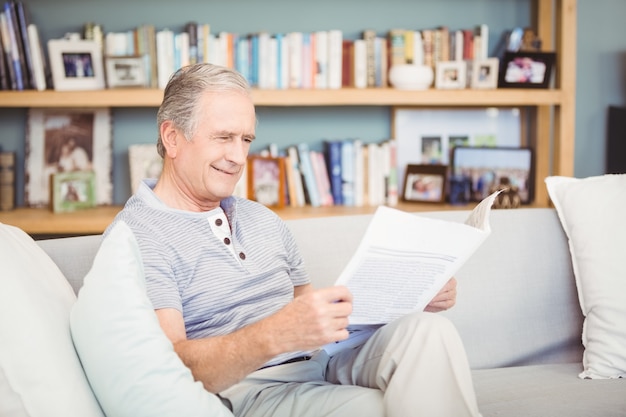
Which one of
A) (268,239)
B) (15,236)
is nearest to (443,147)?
(268,239)

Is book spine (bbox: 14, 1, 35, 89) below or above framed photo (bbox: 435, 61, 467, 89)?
above

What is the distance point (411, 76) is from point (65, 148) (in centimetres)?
135

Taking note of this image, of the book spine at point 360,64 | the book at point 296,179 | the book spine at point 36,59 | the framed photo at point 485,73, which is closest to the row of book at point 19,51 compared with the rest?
the book spine at point 36,59

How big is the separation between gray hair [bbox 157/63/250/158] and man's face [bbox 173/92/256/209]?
0.01 metres

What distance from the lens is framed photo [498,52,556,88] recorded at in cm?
304

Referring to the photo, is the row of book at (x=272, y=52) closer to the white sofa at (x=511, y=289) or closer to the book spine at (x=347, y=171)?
the book spine at (x=347, y=171)

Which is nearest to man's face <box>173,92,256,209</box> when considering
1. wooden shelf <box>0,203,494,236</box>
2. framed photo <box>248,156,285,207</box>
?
wooden shelf <box>0,203,494,236</box>

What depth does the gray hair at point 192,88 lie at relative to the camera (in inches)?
64.2

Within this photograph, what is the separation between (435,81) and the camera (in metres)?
3.10

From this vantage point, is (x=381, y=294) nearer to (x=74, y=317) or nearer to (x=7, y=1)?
(x=74, y=317)

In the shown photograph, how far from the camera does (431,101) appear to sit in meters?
2.96

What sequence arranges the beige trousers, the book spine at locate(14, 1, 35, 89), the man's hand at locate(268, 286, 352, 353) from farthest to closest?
the book spine at locate(14, 1, 35, 89) → the beige trousers → the man's hand at locate(268, 286, 352, 353)

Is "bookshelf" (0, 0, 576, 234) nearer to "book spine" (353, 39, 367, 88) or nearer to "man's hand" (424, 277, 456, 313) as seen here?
"book spine" (353, 39, 367, 88)

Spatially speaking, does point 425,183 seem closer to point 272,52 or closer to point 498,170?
point 498,170
